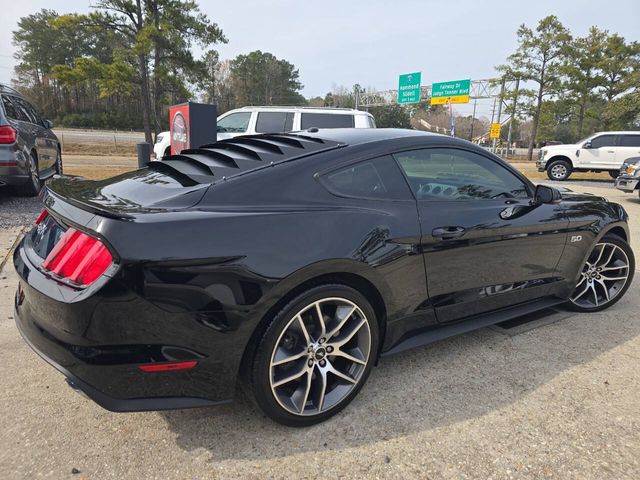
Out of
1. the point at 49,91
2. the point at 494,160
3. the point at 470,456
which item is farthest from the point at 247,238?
the point at 49,91

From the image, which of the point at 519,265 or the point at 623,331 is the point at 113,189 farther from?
the point at 623,331

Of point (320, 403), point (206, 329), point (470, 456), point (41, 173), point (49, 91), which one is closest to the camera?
point (206, 329)

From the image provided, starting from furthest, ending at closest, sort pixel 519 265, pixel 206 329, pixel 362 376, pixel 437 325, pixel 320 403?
pixel 519 265 → pixel 437 325 → pixel 362 376 → pixel 320 403 → pixel 206 329

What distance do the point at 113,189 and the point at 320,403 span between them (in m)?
1.58

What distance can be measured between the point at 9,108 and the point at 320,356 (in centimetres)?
689

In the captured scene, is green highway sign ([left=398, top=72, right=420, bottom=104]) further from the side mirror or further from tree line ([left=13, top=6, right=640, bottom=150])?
the side mirror

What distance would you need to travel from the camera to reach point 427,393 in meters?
2.47

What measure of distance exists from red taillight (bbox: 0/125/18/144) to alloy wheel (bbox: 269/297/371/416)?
6148 millimetres

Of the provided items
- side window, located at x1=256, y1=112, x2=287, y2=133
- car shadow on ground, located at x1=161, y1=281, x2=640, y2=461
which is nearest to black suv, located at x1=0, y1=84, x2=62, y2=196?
side window, located at x1=256, y1=112, x2=287, y2=133

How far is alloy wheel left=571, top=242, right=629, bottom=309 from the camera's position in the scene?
366 centimetres

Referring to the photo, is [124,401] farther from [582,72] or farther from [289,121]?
[582,72]

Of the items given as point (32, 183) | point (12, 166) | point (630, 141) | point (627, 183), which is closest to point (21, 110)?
point (32, 183)

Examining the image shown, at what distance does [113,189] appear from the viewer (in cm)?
233

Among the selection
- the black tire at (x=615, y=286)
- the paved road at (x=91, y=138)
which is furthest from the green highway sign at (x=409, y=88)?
the black tire at (x=615, y=286)
